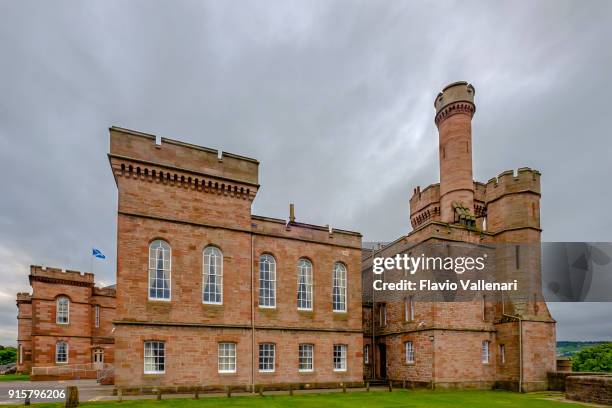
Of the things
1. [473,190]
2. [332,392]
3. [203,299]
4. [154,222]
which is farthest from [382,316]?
[154,222]

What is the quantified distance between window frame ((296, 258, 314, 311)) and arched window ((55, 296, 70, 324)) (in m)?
26.3

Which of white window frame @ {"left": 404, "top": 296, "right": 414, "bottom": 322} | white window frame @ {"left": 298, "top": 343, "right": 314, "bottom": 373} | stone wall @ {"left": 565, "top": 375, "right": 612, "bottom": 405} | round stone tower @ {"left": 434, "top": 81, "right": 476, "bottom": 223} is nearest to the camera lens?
stone wall @ {"left": 565, "top": 375, "right": 612, "bottom": 405}

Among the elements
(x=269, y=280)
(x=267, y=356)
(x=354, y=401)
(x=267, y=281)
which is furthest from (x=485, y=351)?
(x=267, y=281)

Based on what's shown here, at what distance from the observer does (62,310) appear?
3875 centimetres

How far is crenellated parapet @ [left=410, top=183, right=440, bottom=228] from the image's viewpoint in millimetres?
36812

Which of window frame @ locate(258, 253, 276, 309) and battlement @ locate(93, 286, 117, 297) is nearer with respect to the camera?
window frame @ locate(258, 253, 276, 309)

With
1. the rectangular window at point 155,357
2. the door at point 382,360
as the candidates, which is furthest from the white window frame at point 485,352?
the rectangular window at point 155,357

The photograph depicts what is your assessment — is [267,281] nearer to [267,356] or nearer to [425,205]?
[267,356]

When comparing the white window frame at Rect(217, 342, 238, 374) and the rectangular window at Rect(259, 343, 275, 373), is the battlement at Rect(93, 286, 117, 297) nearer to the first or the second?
the white window frame at Rect(217, 342, 238, 374)

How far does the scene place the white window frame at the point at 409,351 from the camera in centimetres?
2711

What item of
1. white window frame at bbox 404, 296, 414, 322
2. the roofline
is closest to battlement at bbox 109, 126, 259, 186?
the roofline

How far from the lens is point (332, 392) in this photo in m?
22.9

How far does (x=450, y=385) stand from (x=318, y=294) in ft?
31.6

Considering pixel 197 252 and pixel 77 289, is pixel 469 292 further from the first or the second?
pixel 77 289
